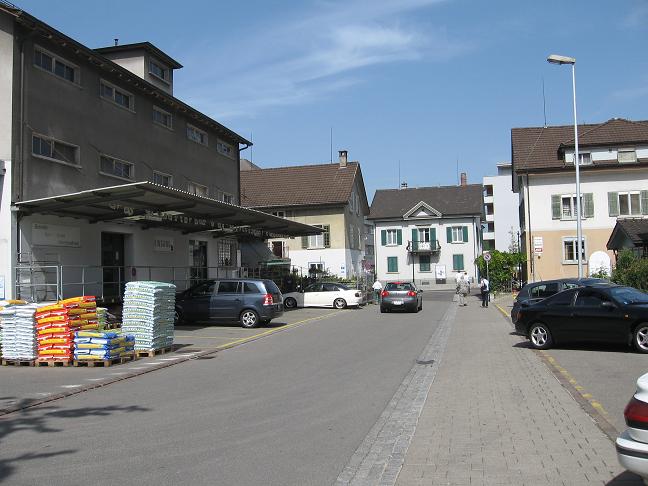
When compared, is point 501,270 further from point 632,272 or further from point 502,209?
point 502,209

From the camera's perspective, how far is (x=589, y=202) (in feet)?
147

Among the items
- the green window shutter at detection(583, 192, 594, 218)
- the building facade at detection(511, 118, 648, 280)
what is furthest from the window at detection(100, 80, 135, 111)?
the green window shutter at detection(583, 192, 594, 218)

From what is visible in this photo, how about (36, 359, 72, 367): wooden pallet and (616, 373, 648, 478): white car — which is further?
(36, 359, 72, 367): wooden pallet

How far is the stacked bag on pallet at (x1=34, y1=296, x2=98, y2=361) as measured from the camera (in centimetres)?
1335

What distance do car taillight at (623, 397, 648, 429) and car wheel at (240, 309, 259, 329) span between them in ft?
60.5

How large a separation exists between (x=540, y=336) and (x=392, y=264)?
58.2 metres

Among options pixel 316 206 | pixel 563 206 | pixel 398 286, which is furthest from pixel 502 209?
pixel 398 286

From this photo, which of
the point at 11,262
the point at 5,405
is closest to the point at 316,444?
the point at 5,405

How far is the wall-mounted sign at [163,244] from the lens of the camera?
2739 centimetres

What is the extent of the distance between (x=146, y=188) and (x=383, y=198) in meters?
61.1

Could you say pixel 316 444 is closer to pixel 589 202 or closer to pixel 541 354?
pixel 541 354

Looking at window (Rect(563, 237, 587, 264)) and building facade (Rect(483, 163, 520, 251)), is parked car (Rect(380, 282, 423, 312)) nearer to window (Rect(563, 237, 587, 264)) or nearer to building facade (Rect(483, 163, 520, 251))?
window (Rect(563, 237, 587, 264))

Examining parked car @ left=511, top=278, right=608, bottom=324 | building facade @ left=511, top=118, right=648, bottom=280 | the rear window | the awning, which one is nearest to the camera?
the awning

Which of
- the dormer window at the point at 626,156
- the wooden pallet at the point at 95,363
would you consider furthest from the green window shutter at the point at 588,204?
the wooden pallet at the point at 95,363
